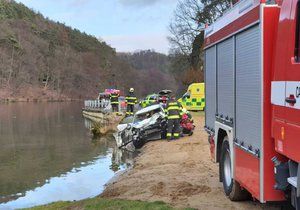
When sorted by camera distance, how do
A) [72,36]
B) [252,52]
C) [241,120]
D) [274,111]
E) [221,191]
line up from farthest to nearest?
[72,36] < [221,191] < [241,120] < [252,52] < [274,111]

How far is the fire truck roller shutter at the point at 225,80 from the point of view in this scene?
27.4ft

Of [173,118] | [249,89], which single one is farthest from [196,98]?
[249,89]

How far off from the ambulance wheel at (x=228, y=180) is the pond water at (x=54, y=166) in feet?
19.1

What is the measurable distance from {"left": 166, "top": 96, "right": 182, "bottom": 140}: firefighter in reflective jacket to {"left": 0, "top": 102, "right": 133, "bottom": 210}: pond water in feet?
6.41

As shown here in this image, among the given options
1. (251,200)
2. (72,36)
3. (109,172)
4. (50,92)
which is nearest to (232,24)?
(251,200)

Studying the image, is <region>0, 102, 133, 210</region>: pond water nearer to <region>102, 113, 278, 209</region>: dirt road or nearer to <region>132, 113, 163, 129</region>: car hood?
<region>132, 113, 163, 129</region>: car hood

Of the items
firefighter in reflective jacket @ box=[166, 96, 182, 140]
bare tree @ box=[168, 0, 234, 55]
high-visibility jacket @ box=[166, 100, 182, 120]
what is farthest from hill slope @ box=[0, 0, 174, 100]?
high-visibility jacket @ box=[166, 100, 182, 120]

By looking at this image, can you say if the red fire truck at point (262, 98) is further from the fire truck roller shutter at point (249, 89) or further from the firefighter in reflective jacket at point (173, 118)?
the firefighter in reflective jacket at point (173, 118)

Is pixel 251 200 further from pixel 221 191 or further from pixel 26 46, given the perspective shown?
pixel 26 46

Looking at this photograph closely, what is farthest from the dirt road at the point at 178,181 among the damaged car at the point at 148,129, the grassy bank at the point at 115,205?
the damaged car at the point at 148,129

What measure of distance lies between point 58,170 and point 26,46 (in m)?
109

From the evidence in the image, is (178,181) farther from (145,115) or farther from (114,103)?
(114,103)

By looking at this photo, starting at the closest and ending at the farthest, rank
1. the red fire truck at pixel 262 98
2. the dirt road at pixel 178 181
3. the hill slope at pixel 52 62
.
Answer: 1. the red fire truck at pixel 262 98
2. the dirt road at pixel 178 181
3. the hill slope at pixel 52 62

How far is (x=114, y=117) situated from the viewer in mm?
37125
